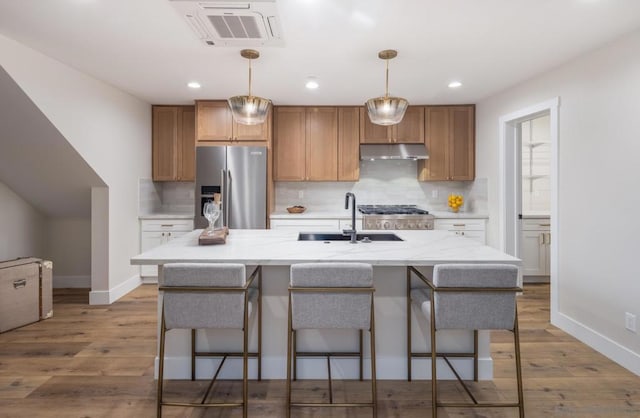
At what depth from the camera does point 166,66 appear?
131 inches

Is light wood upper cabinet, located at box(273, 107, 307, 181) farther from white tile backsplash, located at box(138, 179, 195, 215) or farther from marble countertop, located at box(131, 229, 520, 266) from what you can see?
marble countertop, located at box(131, 229, 520, 266)

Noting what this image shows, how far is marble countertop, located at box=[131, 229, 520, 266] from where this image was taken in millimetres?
1999

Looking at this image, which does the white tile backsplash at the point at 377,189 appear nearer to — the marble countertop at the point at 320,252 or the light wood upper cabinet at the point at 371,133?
the light wood upper cabinet at the point at 371,133

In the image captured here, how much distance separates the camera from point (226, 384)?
2.30 m

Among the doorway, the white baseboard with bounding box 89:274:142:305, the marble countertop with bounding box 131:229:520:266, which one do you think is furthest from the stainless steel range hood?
the white baseboard with bounding box 89:274:142:305

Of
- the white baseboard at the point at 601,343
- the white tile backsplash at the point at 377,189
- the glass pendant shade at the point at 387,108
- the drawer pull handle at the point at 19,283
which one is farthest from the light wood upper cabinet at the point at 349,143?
the drawer pull handle at the point at 19,283

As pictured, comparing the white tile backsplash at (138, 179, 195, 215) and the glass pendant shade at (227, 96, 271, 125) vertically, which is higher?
the glass pendant shade at (227, 96, 271, 125)

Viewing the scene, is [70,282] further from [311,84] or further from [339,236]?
[311,84]

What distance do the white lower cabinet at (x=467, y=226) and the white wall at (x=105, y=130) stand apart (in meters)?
3.79

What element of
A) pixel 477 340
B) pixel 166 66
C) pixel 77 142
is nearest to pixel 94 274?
pixel 77 142

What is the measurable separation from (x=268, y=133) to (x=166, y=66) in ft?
5.07

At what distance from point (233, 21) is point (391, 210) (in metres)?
3.34

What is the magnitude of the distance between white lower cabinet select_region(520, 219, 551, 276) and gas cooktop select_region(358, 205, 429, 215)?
1260 millimetres

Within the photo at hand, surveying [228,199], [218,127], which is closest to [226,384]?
[228,199]
